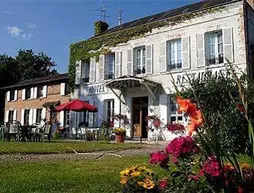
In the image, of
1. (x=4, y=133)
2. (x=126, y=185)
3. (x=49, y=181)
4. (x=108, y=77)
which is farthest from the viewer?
(x=108, y=77)

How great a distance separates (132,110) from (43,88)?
1230 cm

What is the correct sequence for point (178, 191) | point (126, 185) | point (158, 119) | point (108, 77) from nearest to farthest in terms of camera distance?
point (178, 191) → point (126, 185) → point (158, 119) → point (108, 77)

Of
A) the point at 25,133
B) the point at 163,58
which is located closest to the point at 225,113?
the point at 163,58

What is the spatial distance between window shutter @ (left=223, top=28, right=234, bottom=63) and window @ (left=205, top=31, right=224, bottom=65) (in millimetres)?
450

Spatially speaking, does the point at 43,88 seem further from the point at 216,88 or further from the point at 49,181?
the point at 49,181

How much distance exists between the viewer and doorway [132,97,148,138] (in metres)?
18.6

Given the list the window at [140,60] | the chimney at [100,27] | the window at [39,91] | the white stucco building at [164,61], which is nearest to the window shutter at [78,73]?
the white stucco building at [164,61]

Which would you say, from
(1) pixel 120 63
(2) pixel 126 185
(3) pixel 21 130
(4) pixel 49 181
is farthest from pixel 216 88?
(1) pixel 120 63

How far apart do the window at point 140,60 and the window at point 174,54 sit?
168 centimetres

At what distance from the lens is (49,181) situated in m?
4.48

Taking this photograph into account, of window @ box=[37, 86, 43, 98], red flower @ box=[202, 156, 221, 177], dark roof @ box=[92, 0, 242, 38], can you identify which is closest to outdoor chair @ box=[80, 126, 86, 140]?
dark roof @ box=[92, 0, 242, 38]

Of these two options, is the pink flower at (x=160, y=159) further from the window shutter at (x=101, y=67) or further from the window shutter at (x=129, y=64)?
the window shutter at (x=101, y=67)

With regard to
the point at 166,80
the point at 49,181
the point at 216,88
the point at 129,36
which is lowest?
the point at 49,181

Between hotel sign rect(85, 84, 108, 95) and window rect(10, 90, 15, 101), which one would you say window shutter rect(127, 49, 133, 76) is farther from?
window rect(10, 90, 15, 101)
